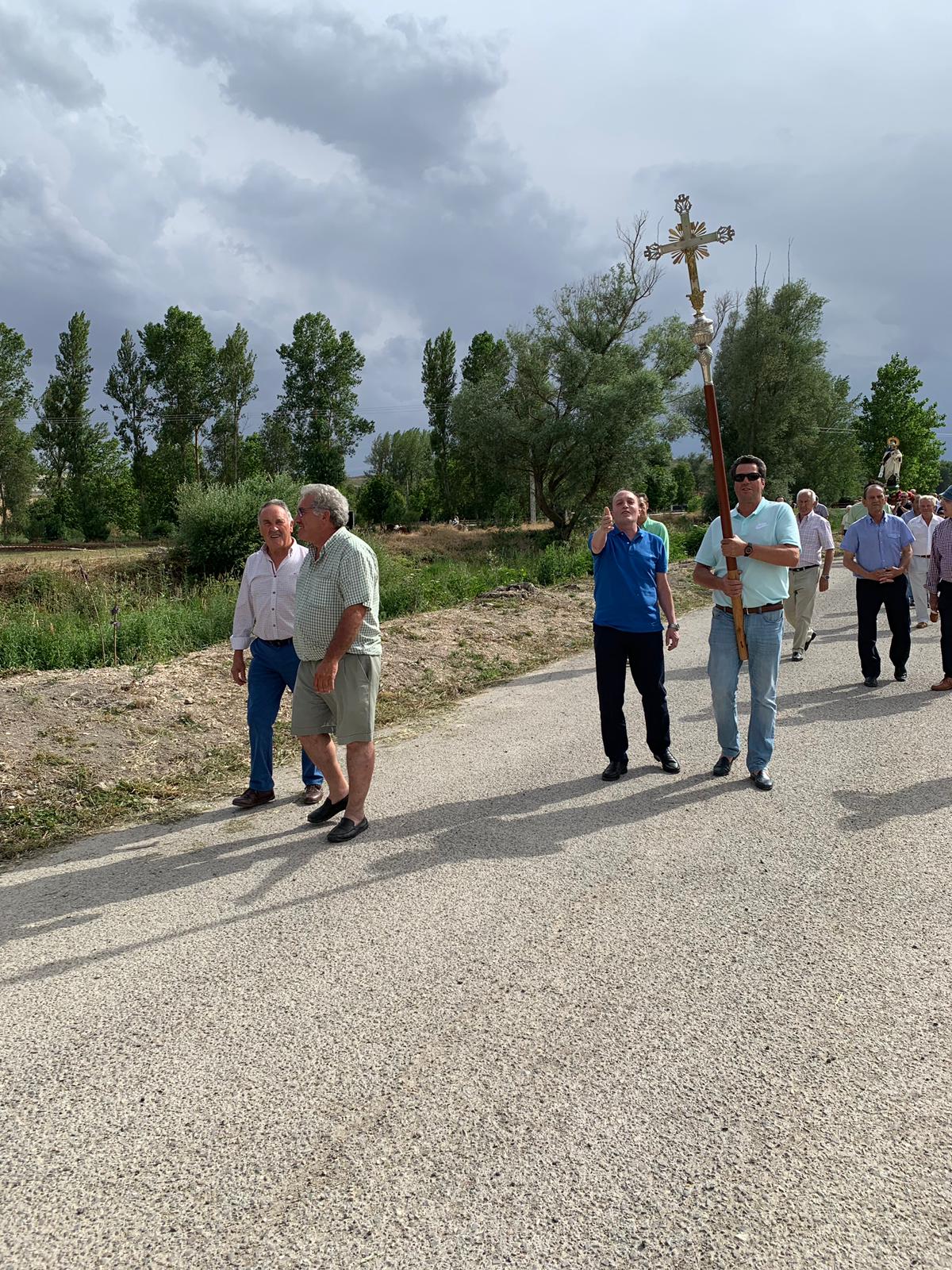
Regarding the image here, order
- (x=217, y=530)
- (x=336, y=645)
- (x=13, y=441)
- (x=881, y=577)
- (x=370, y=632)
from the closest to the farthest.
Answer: (x=336, y=645) < (x=370, y=632) < (x=881, y=577) < (x=217, y=530) < (x=13, y=441)

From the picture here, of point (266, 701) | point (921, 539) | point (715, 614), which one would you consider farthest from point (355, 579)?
point (921, 539)

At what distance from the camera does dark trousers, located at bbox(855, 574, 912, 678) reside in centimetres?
902

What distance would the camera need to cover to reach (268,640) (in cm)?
551

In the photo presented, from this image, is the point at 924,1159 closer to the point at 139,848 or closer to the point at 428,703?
the point at 139,848

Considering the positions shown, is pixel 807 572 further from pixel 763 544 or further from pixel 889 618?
pixel 763 544

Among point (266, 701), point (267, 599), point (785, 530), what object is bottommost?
point (266, 701)

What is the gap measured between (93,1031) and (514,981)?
1.55m

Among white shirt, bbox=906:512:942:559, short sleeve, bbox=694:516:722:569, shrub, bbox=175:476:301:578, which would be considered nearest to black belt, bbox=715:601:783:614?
short sleeve, bbox=694:516:722:569

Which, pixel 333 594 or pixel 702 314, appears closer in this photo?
pixel 333 594

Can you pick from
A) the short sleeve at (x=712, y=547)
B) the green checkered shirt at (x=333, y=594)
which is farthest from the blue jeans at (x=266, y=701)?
the short sleeve at (x=712, y=547)

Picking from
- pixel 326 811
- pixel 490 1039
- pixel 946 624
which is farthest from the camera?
pixel 946 624

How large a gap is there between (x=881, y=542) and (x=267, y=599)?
6807 millimetres

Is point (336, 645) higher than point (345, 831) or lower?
higher

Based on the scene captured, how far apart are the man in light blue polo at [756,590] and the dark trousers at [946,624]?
368 cm
